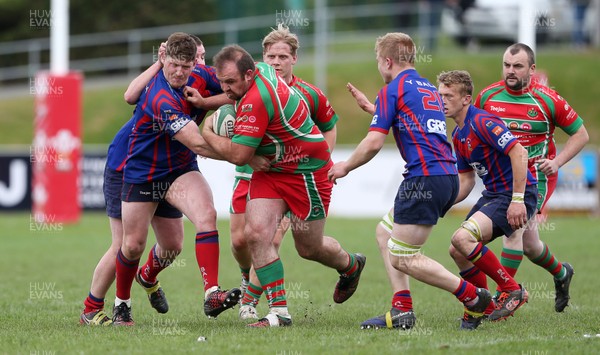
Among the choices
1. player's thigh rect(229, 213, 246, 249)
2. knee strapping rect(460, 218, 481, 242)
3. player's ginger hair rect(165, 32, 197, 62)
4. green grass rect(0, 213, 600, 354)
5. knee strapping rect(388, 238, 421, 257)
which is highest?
player's ginger hair rect(165, 32, 197, 62)

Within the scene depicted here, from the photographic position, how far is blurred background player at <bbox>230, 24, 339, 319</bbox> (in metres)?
8.29

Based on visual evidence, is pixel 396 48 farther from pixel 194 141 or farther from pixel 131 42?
pixel 131 42

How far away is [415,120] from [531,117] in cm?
167

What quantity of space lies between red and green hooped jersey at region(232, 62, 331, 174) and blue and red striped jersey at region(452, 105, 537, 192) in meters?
1.20

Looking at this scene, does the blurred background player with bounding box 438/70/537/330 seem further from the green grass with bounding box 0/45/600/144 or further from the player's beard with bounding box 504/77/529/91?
the green grass with bounding box 0/45/600/144

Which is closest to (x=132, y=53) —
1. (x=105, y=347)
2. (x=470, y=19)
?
(x=470, y=19)

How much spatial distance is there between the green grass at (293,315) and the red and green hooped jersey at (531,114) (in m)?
1.50

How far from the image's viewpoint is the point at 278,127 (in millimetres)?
7344

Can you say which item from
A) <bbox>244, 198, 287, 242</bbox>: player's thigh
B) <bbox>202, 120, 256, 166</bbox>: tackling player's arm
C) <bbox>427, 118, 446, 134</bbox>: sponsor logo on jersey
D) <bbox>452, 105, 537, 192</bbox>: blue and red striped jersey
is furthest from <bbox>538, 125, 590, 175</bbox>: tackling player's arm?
<bbox>202, 120, 256, 166</bbox>: tackling player's arm

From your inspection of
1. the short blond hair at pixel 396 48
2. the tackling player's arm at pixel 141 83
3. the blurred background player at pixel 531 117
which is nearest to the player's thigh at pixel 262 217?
the tackling player's arm at pixel 141 83

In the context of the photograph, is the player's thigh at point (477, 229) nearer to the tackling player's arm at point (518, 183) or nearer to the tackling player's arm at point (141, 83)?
the tackling player's arm at point (518, 183)

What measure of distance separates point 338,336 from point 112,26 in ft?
83.7

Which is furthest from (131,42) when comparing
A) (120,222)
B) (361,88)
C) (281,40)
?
(120,222)

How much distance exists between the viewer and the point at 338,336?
22.8ft
